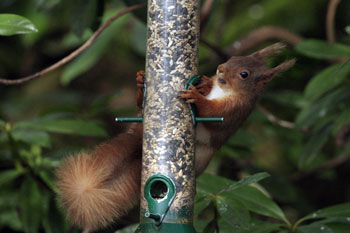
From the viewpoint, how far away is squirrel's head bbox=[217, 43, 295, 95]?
8.96 feet

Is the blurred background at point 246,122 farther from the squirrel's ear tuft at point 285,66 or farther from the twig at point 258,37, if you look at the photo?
the squirrel's ear tuft at point 285,66

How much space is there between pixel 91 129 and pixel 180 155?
3.69 ft

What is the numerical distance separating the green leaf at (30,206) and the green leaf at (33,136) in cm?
26

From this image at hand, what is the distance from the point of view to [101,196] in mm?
2521

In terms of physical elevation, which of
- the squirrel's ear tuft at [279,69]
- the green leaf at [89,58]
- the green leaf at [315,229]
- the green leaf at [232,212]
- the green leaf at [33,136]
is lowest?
the green leaf at [315,229]

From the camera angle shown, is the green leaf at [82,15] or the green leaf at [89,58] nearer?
the green leaf at [82,15]

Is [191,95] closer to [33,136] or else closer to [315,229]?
[315,229]

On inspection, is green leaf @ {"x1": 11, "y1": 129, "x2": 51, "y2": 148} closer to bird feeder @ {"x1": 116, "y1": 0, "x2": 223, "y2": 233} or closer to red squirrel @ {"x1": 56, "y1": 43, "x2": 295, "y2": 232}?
red squirrel @ {"x1": 56, "y1": 43, "x2": 295, "y2": 232}

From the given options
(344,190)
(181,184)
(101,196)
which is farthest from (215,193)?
(344,190)

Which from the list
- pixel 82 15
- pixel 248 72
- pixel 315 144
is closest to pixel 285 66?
pixel 248 72

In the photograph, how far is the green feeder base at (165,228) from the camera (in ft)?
7.65

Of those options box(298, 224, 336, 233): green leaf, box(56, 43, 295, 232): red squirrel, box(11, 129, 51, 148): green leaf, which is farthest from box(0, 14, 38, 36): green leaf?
box(298, 224, 336, 233): green leaf

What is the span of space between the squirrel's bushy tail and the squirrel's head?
1.80 feet

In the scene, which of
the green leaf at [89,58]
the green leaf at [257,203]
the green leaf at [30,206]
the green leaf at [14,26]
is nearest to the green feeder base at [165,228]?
the green leaf at [257,203]
